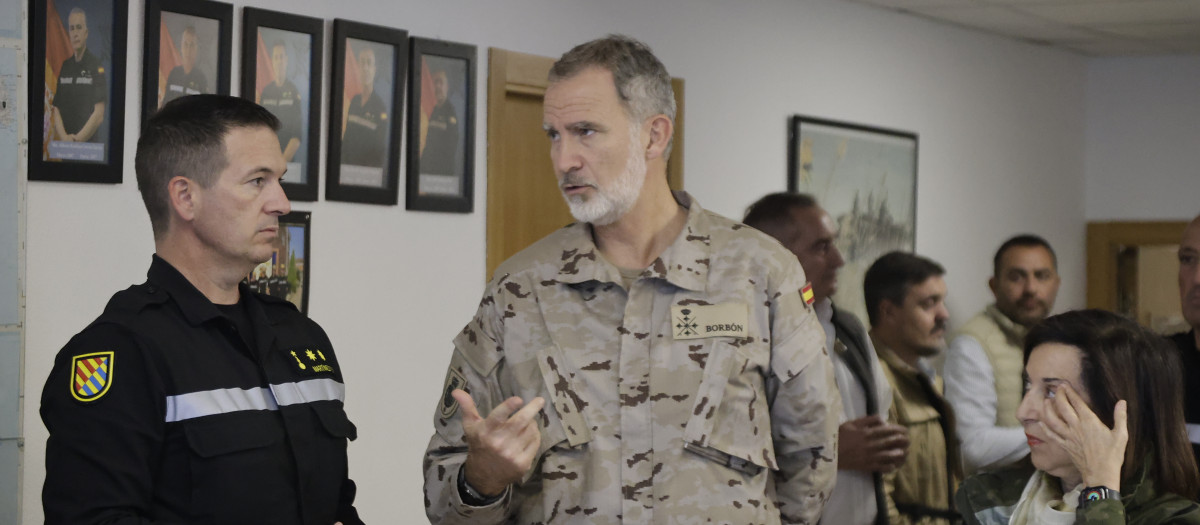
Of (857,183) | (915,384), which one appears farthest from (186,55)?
(857,183)

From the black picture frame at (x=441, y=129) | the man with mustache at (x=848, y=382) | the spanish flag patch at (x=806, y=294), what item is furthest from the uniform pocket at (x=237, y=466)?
the black picture frame at (x=441, y=129)

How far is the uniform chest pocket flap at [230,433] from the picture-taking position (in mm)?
1882

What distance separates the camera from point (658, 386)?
206 cm

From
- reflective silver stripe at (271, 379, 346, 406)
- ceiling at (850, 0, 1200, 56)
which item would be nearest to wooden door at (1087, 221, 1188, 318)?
ceiling at (850, 0, 1200, 56)

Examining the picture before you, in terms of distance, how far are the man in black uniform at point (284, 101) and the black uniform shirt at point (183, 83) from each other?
0.68 feet

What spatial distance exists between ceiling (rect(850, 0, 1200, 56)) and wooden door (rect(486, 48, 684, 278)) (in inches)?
84.2

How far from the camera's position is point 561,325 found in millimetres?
2104

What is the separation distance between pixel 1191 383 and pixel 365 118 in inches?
97.5

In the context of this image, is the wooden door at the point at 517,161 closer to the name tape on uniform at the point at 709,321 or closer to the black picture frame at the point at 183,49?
the black picture frame at the point at 183,49

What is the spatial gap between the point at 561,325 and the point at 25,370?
166cm

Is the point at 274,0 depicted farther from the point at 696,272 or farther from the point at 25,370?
the point at 696,272

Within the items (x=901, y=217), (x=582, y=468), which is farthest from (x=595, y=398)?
(x=901, y=217)

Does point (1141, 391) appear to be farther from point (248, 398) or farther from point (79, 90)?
point (79, 90)

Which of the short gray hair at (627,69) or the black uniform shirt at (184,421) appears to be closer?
the black uniform shirt at (184,421)
